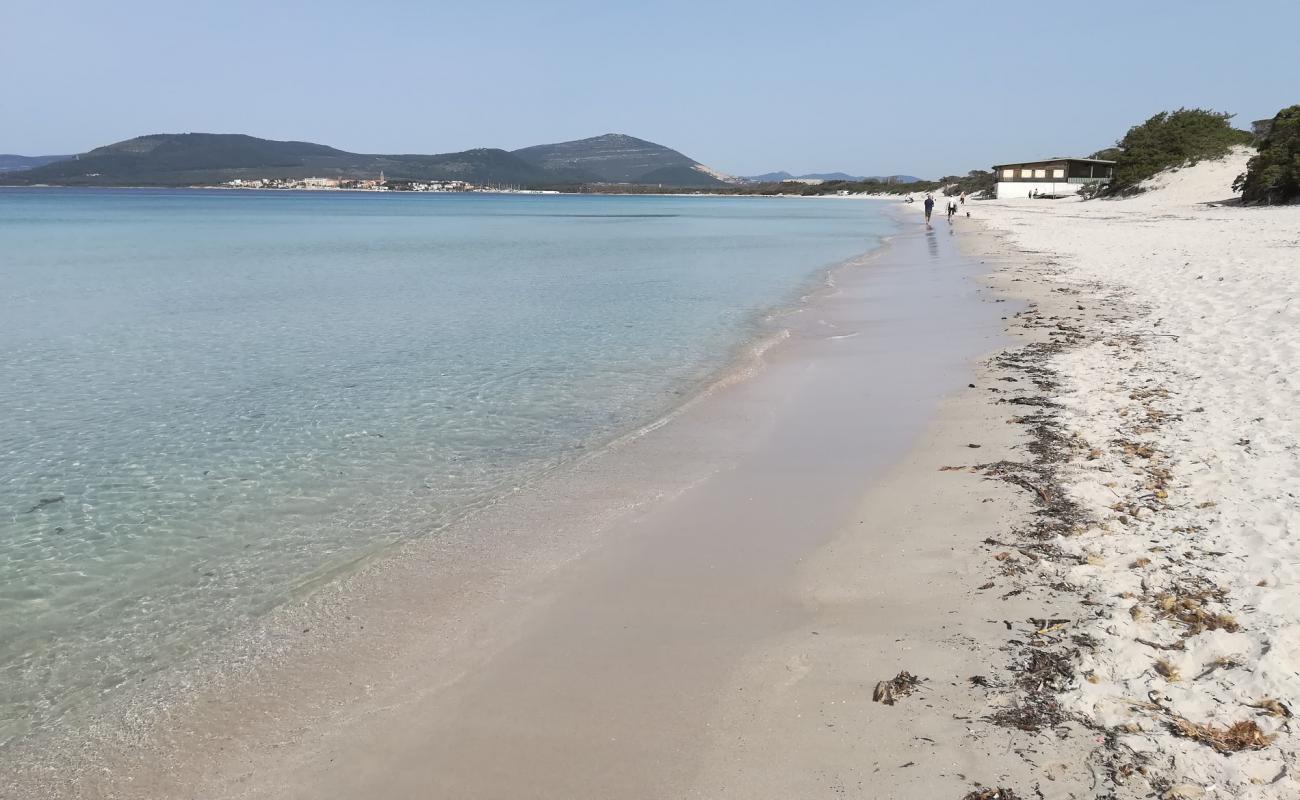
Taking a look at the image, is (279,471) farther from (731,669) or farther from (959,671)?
(959,671)

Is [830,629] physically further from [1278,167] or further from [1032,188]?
[1032,188]

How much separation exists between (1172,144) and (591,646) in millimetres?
73993

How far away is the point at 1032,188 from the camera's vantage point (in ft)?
289

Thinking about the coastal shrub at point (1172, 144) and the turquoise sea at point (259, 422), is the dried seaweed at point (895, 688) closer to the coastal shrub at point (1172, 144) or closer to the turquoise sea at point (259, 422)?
the turquoise sea at point (259, 422)

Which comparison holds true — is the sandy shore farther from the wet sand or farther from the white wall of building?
the white wall of building

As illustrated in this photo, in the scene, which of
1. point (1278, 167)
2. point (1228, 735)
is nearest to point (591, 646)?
point (1228, 735)

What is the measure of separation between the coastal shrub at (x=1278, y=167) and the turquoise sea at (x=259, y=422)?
28428 millimetres

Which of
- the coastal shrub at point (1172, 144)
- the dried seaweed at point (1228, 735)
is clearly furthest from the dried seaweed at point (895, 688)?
the coastal shrub at point (1172, 144)

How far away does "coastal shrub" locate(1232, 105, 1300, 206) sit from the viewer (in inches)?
1471

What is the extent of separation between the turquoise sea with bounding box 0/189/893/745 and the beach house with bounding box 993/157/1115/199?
242 feet

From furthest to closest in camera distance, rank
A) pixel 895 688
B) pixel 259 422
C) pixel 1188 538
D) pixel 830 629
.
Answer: pixel 259 422
pixel 1188 538
pixel 830 629
pixel 895 688

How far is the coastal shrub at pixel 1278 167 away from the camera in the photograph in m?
37.4

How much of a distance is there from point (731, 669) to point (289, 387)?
29.8 feet

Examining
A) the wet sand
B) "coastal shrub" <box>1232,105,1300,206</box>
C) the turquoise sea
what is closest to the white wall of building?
"coastal shrub" <box>1232,105,1300,206</box>
